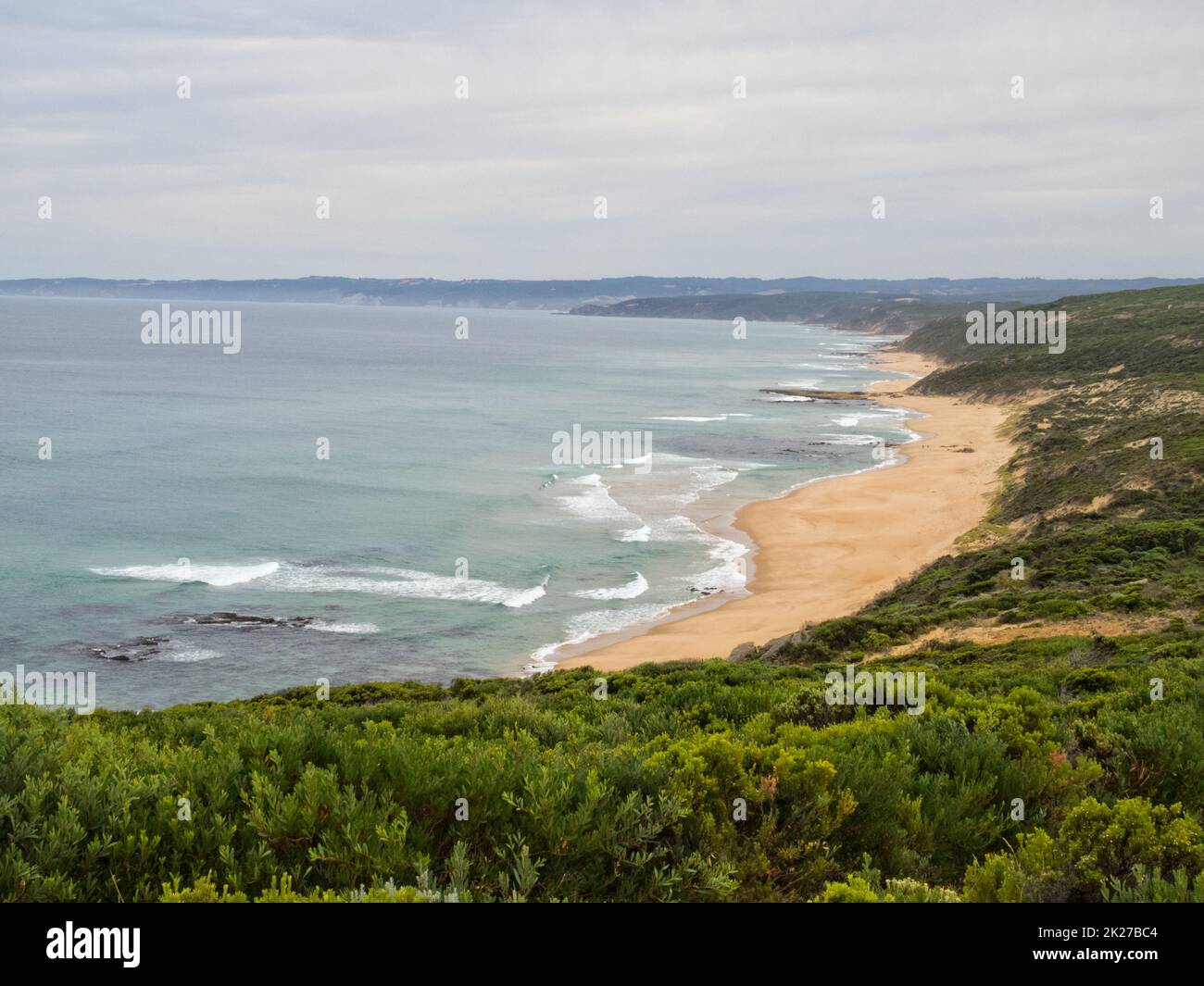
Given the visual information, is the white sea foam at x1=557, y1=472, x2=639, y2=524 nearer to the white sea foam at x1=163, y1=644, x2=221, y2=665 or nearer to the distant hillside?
the white sea foam at x1=163, y1=644, x2=221, y2=665

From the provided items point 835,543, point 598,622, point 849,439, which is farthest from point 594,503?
point 849,439

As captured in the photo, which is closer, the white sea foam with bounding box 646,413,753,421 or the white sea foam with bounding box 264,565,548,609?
the white sea foam with bounding box 264,565,548,609

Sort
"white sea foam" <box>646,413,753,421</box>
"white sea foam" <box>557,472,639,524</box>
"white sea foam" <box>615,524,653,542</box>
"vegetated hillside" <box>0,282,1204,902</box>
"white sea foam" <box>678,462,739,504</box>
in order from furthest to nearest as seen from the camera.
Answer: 1. "white sea foam" <box>646,413,753,421</box>
2. "white sea foam" <box>678,462,739,504</box>
3. "white sea foam" <box>557,472,639,524</box>
4. "white sea foam" <box>615,524,653,542</box>
5. "vegetated hillside" <box>0,282,1204,902</box>

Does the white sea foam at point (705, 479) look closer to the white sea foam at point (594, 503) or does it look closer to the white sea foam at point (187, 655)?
the white sea foam at point (594, 503)

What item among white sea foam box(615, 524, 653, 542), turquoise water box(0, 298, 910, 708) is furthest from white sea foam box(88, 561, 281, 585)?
white sea foam box(615, 524, 653, 542)

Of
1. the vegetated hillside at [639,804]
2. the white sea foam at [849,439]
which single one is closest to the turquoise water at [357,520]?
the white sea foam at [849,439]
